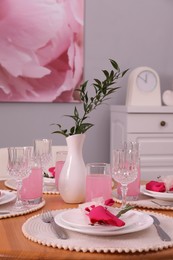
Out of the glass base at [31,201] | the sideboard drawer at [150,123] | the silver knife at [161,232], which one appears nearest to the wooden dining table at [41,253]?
the silver knife at [161,232]

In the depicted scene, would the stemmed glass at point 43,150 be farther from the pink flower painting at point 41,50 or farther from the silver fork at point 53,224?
the pink flower painting at point 41,50

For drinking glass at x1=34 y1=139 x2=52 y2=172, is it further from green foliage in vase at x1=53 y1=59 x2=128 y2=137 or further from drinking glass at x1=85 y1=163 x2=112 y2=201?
drinking glass at x1=85 y1=163 x2=112 y2=201

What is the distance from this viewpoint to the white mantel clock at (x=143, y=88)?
11.7 ft

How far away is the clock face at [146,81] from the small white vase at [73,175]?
2.03m

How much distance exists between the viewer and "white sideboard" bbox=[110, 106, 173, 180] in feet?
11.1

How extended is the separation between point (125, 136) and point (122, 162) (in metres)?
1.95

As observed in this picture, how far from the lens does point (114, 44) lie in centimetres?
381

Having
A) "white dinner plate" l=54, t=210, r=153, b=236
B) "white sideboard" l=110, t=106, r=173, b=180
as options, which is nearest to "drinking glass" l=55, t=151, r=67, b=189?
"white dinner plate" l=54, t=210, r=153, b=236

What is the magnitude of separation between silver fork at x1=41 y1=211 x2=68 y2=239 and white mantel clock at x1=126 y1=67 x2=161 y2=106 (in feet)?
7.38

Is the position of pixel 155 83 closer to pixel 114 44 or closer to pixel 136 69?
pixel 136 69

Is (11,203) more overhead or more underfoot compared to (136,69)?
more underfoot

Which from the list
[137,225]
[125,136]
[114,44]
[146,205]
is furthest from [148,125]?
[137,225]

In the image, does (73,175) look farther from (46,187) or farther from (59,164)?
(46,187)

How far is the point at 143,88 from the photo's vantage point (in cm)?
360
